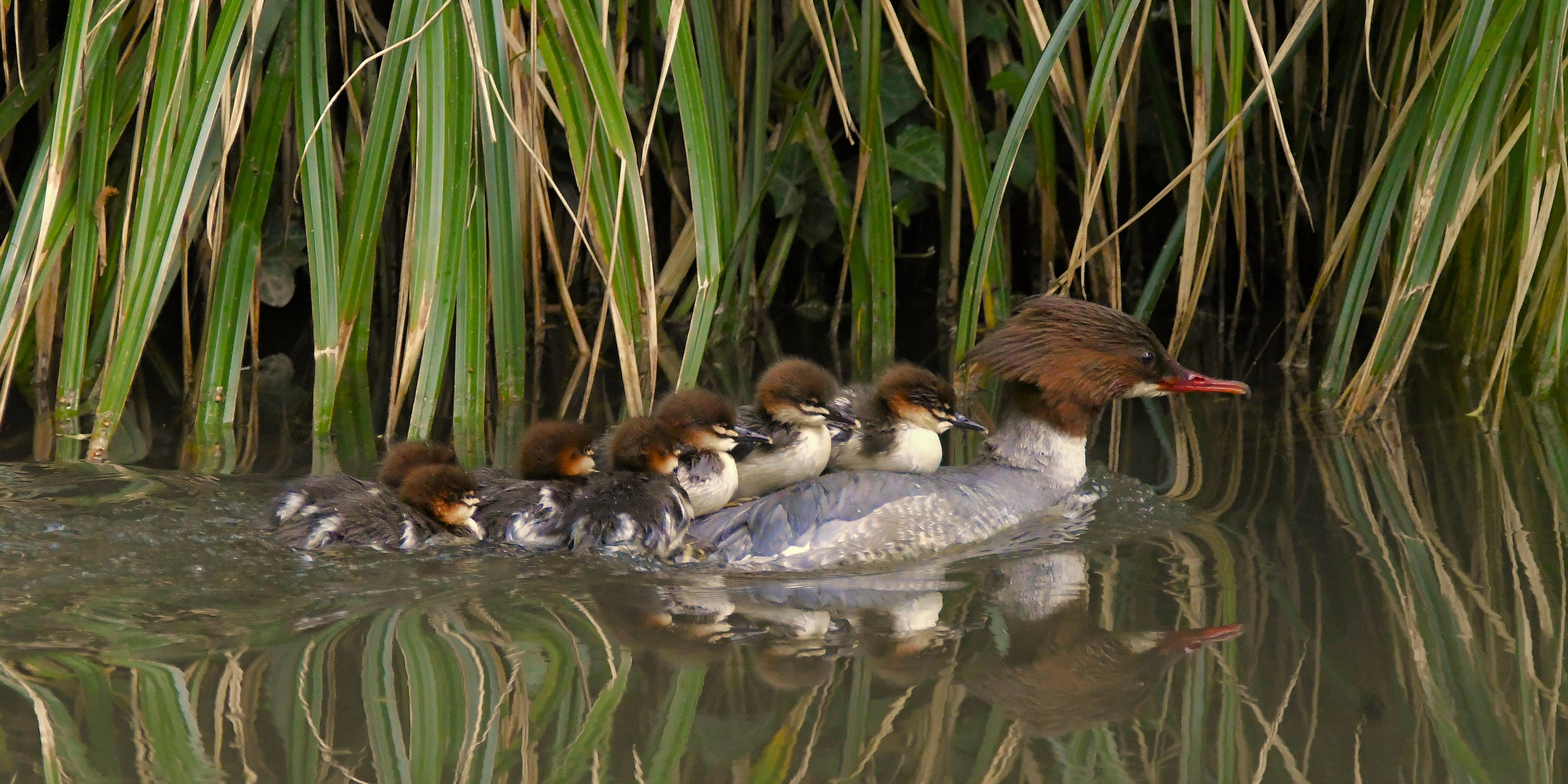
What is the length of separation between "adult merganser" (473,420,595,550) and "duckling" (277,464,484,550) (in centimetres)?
6

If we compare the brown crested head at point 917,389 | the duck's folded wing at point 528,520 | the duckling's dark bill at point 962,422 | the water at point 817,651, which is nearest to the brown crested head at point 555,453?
the duck's folded wing at point 528,520

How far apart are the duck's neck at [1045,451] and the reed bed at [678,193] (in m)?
0.30

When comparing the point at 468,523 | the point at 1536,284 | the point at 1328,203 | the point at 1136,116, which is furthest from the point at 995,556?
the point at 1136,116

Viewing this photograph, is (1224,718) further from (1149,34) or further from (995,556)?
(1149,34)

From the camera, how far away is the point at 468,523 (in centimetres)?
349

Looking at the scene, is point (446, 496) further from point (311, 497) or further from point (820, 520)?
point (820, 520)

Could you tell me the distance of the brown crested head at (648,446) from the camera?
3.70m

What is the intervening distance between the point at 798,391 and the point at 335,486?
1166mm

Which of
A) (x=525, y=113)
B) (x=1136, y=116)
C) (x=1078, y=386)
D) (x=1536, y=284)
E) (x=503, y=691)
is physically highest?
(x=1136, y=116)

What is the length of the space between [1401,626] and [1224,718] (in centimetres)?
62

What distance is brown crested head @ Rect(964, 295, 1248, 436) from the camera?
406 centimetres

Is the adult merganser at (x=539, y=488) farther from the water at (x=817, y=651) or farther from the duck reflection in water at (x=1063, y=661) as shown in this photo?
the duck reflection in water at (x=1063, y=661)

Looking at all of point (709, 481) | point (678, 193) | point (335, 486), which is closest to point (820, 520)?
point (709, 481)

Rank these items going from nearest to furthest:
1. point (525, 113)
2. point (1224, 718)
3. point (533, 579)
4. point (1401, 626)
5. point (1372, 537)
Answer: point (1224, 718), point (1401, 626), point (533, 579), point (1372, 537), point (525, 113)
